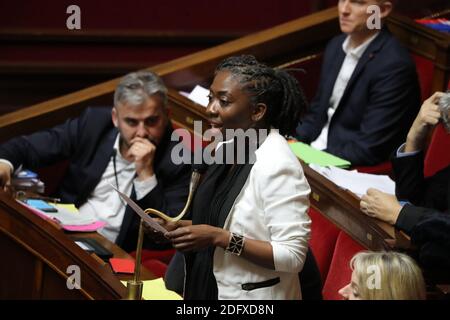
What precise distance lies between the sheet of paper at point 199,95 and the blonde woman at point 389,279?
5.64 feet

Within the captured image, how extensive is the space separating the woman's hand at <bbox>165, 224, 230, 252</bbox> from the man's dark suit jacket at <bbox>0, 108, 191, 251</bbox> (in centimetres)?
98

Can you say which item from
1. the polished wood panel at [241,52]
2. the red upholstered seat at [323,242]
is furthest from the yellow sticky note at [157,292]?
the polished wood panel at [241,52]

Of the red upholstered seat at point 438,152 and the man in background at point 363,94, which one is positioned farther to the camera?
the man in background at point 363,94

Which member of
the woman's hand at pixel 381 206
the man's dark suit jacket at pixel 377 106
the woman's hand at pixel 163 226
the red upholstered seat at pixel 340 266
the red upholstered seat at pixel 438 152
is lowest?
the red upholstered seat at pixel 340 266

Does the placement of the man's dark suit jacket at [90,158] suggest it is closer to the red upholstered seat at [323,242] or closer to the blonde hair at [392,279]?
the red upholstered seat at [323,242]

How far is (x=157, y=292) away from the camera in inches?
91.0

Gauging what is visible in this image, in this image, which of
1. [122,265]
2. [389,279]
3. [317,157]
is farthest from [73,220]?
[389,279]

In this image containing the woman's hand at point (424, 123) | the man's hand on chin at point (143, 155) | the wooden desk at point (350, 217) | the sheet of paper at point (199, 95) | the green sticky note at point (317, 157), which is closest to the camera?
the wooden desk at point (350, 217)

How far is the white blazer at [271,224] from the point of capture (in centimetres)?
203

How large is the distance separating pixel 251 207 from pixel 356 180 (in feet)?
3.04

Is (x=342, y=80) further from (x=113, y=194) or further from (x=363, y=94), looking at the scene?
(x=113, y=194)

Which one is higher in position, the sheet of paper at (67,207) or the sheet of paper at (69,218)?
the sheet of paper at (67,207)

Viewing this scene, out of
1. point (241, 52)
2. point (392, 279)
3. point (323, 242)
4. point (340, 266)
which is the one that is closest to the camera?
point (392, 279)
